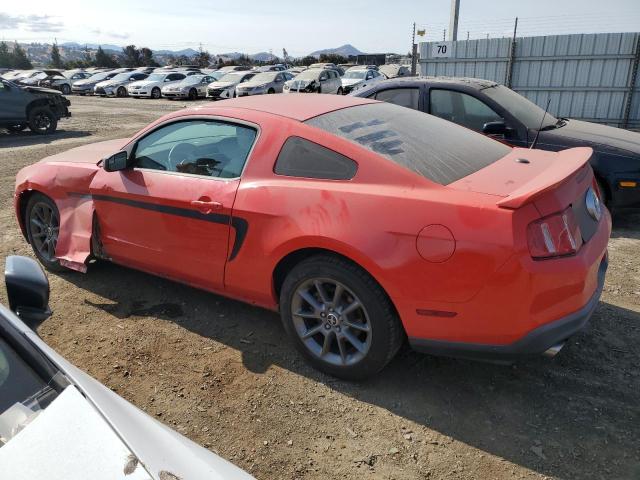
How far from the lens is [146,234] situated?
12.0 feet

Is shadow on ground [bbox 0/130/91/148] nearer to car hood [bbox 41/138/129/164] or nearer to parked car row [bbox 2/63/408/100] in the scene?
parked car row [bbox 2/63/408/100]

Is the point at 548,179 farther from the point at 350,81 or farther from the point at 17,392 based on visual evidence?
the point at 350,81

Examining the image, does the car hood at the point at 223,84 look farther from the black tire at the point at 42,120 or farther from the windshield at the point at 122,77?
the black tire at the point at 42,120

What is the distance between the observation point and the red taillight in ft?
7.75

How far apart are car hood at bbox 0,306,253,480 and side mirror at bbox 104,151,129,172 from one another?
212 cm

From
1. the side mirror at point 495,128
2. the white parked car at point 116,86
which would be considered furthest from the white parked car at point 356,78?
the side mirror at point 495,128

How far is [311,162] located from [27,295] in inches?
62.7

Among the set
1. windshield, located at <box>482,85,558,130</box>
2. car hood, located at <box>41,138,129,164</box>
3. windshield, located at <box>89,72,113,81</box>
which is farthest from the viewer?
windshield, located at <box>89,72,113,81</box>

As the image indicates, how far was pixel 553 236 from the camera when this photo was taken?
2414 millimetres

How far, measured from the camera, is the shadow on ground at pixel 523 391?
2443 mm

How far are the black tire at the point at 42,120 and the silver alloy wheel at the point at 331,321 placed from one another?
13709mm

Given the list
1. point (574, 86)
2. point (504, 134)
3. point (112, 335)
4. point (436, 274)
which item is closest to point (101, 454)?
point (436, 274)

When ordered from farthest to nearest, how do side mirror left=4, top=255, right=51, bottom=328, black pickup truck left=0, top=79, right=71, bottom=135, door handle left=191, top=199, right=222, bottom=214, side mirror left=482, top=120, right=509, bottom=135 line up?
black pickup truck left=0, top=79, right=71, bottom=135 → side mirror left=482, top=120, right=509, bottom=135 → door handle left=191, top=199, right=222, bottom=214 → side mirror left=4, top=255, right=51, bottom=328

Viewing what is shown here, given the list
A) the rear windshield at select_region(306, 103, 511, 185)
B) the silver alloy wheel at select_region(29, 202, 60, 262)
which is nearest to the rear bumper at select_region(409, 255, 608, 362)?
the rear windshield at select_region(306, 103, 511, 185)
